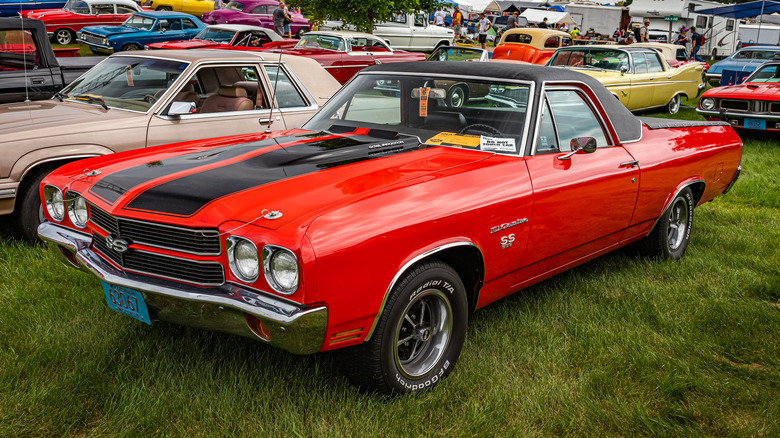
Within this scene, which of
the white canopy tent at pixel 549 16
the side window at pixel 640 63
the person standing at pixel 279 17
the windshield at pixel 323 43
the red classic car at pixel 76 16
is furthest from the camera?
the white canopy tent at pixel 549 16

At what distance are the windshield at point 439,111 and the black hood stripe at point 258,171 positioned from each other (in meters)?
0.22

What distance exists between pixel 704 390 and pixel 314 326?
6.51ft

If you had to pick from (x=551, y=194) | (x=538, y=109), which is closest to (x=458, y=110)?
(x=538, y=109)

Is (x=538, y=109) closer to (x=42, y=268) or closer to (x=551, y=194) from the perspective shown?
(x=551, y=194)

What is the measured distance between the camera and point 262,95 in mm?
5934

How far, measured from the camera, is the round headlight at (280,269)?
245 cm

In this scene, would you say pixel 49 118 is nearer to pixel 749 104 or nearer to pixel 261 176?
pixel 261 176

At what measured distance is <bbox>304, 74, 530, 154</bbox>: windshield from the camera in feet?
12.1

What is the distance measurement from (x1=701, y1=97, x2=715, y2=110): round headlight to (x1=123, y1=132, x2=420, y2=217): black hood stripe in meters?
8.62

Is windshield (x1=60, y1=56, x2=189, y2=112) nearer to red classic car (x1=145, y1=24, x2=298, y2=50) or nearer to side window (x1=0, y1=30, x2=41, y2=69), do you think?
side window (x1=0, y1=30, x2=41, y2=69)

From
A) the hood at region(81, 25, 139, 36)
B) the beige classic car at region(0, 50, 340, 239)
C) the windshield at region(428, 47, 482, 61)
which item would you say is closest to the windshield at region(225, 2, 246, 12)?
the hood at region(81, 25, 139, 36)

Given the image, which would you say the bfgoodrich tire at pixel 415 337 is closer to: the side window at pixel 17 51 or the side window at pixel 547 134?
the side window at pixel 547 134

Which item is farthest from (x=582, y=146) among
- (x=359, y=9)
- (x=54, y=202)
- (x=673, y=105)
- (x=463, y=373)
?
(x=359, y=9)

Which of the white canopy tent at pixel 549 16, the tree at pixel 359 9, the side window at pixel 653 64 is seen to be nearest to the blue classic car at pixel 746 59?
the side window at pixel 653 64
